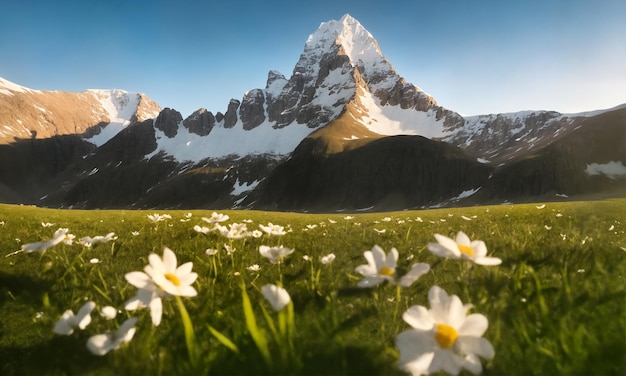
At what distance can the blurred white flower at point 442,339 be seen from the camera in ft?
4.99

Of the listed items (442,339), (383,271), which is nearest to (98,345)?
(383,271)

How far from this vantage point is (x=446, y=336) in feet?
5.35

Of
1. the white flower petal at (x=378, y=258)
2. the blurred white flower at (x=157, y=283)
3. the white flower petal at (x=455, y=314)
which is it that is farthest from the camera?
the white flower petal at (x=378, y=258)

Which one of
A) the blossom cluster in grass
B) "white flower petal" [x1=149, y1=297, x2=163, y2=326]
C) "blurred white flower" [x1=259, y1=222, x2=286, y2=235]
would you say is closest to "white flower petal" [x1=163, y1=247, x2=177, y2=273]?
the blossom cluster in grass

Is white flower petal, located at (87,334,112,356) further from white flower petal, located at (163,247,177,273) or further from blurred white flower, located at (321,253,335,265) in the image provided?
blurred white flower, located at (321,253,335,265)

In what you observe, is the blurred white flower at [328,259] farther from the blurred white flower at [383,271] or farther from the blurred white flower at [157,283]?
the blurred white flower at [157,283]

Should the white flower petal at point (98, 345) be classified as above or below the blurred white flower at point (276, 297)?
below

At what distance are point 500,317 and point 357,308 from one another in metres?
1.43

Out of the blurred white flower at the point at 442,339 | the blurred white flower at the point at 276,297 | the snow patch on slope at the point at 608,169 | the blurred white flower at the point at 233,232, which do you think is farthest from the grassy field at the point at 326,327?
the snow patch on slope at the point at 608,169

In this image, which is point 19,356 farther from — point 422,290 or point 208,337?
point 422,290

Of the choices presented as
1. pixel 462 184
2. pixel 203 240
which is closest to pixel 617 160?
pixel 462 184

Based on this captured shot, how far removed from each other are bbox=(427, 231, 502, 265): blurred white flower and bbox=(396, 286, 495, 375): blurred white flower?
0.99 ft

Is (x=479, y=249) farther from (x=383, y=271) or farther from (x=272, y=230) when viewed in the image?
(x=272, y=230)

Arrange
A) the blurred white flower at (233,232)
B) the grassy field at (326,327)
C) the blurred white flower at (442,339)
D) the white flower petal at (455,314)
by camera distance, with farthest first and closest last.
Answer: the blurred white flower at (233,232) → the grassy field at (326,327) → the white flower petal at (455,314) → the blurred white flower at (442,339)
